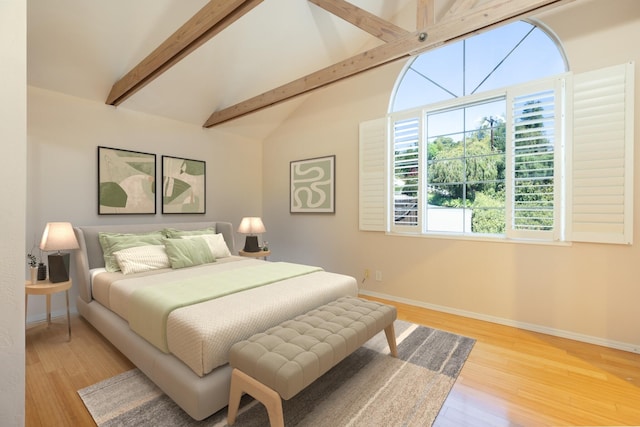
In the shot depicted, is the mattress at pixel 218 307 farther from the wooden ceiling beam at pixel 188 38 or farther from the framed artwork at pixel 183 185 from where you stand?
the wooden ceiling beam at pixel 188 38

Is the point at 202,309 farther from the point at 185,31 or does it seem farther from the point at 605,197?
the point at 605,197

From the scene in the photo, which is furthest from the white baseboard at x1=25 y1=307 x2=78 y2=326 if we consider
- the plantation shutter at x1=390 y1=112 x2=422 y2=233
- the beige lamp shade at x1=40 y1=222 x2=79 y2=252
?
the plantation shutter at x1=390 y1=112 x2=422 y2=233

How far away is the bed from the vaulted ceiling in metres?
1.64

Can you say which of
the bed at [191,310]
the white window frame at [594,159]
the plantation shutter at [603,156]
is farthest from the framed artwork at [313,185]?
the plantation shutter at [603,156]

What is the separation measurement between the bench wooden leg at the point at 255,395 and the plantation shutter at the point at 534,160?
266cm

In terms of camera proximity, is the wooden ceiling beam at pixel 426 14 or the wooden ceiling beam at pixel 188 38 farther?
the wooden ceiling beam at pixel 426 14

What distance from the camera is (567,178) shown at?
99.9 inches

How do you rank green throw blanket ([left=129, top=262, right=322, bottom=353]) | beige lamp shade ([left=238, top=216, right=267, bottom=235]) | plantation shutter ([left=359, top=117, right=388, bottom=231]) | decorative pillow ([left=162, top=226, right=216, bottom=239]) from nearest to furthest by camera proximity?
green throw blanket ([left=129, top=262, right=322, bottom=353]) → decorative pillow ([left=162, top=226, right=216, bottom=239]) → plantation shutter ([left=359, top=117, right=388, bottom=231]) → beige lamp shade ([left=238, top=216, right=267, bottom=235])

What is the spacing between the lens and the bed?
5.16 feet

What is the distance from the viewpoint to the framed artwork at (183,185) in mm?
3855

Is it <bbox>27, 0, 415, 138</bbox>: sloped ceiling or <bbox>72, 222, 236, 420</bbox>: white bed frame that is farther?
<bbox>27, 0, 415, 138</bbox>: sloped ceiling

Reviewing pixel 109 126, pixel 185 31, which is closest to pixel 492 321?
pixel 185 31

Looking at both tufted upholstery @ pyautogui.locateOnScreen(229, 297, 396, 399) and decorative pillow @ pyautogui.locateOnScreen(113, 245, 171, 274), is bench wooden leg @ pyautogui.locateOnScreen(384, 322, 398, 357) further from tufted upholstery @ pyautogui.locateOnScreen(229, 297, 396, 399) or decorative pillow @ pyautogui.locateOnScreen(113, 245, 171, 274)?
decorative pillow @ pyautogui.locateOnScreen(113, 245, 171, 274)

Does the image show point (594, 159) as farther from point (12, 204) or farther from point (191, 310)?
point (12, 204)
